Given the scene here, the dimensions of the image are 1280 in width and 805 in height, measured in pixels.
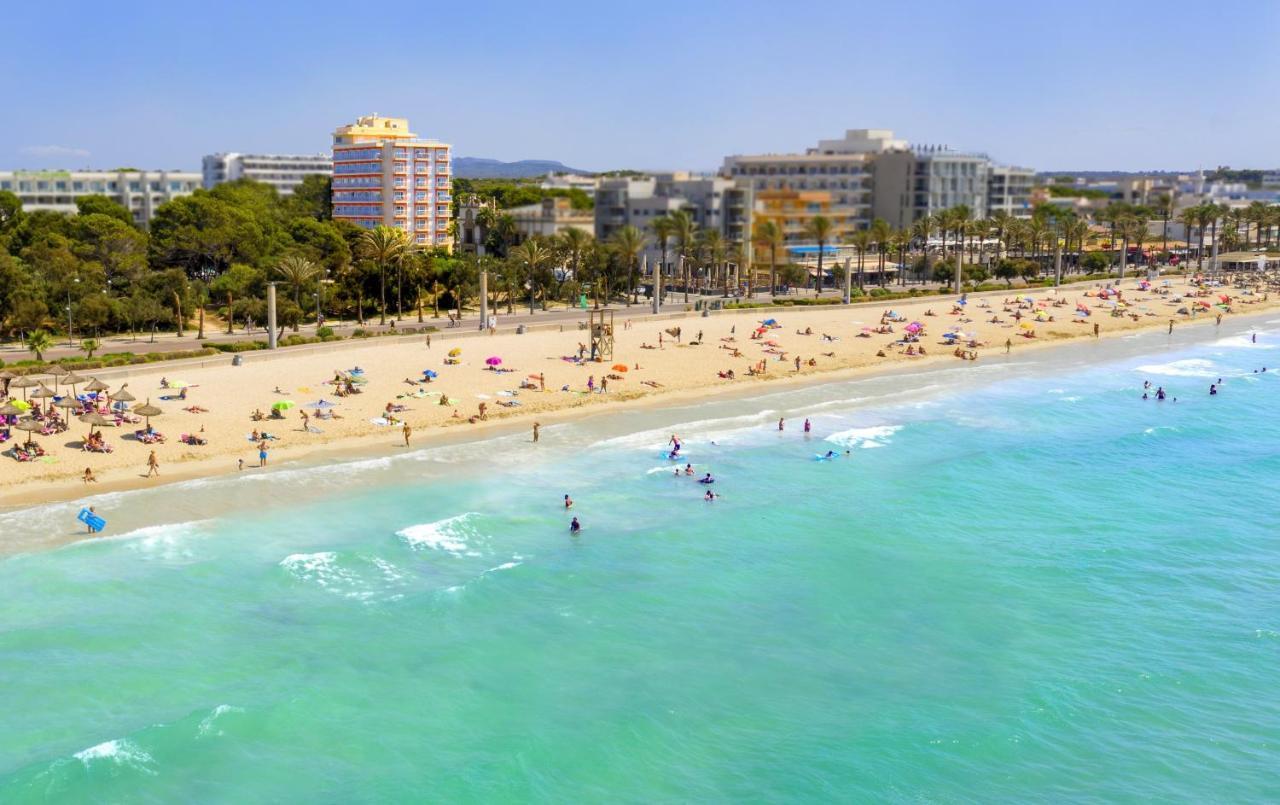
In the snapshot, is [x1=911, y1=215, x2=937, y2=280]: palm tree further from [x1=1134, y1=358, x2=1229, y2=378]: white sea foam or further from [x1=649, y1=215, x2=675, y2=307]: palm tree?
[x1=1134, y1=358, x2=1229, y2=378]: white sea foam

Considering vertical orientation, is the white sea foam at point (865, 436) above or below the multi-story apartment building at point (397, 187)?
below

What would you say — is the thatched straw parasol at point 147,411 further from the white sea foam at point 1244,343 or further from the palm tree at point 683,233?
the white sea foam at point 1244,343

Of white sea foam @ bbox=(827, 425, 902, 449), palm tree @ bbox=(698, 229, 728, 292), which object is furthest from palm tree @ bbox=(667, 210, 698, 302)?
white sea foam @ bbox=(827, 425, 902, 449)

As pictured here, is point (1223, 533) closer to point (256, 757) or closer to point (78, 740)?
point (256, 757)

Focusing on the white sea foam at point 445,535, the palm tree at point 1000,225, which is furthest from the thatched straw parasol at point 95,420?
the palm tree at point 1000,225

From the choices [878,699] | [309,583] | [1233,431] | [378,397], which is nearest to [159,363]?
[378,397]
